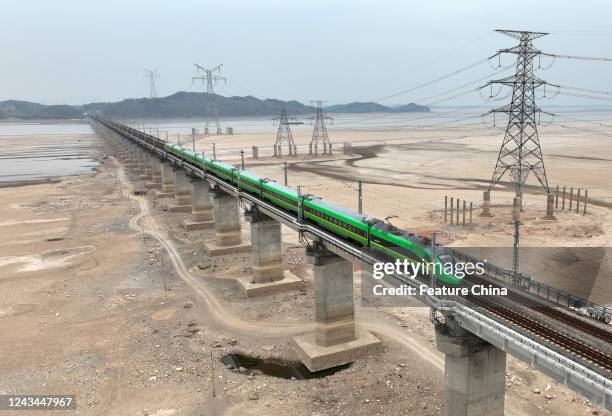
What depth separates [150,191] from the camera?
96.8m

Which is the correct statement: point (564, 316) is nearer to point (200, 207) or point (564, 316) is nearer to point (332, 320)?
point (332, 320)

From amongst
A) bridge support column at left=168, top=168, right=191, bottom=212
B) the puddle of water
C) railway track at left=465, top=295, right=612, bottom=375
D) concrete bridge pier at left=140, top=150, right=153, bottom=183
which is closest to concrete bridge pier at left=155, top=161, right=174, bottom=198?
bridge support column at left=168, top=168, right=191, bottom=212

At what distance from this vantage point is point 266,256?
4275 cm

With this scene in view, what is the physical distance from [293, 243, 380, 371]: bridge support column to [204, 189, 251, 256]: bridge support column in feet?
74.4

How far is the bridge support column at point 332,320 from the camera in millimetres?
30594

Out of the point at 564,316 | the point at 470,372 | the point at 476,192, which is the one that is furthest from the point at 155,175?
the point at 564,316

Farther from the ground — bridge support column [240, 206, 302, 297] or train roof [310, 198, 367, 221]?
train roof [310, 198, 367, 221]

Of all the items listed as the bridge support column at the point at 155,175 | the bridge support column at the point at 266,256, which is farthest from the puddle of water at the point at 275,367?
the bridge support column at the point at 155,175

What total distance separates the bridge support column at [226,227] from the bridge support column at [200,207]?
1009 cm

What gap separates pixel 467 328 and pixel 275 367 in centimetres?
1527

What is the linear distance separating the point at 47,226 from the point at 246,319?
45.8 metres

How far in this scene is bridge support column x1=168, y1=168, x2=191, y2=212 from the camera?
75.8m

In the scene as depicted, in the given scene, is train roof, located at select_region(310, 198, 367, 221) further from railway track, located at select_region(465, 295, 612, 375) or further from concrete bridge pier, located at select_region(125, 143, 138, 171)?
concrete bridge pier, located at select_region(125, 143, 138, 171)

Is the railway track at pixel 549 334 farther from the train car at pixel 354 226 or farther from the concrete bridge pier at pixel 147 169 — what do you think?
the concrete bridge pier at pixel 147 169
